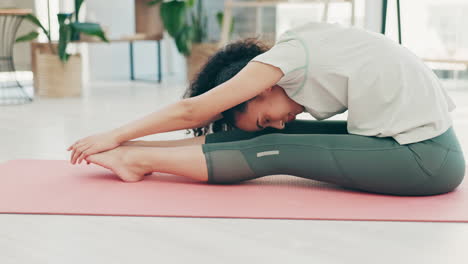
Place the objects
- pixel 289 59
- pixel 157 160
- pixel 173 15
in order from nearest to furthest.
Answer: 1. pixel 289 59
2. pixel 157 160
3. pixel 173 15

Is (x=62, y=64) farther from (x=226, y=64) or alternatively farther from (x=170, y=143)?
(x=226, y=64)

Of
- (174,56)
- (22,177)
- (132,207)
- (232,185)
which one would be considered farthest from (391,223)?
Answer: (174,56)

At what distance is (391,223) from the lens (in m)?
1.38

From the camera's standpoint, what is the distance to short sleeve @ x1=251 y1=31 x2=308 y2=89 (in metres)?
1.46

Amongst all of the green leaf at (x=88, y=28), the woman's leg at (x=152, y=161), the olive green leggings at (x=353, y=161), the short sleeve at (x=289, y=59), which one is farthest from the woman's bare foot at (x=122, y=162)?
the green leaf at (x=88, y=28)

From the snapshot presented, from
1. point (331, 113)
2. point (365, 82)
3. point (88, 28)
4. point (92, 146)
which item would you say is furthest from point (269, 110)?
point (88, 28)

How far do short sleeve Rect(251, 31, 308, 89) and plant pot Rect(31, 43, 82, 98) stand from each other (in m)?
3.19

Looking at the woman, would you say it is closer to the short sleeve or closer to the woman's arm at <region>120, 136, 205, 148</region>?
the short sleeve

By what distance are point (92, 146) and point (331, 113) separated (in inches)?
26.4

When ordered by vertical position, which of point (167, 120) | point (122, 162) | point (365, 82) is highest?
point (365, 82)

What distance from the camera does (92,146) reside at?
1.68m

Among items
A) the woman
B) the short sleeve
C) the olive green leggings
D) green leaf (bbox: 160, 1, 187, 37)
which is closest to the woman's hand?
the woman

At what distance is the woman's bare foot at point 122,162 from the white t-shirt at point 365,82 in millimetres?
498

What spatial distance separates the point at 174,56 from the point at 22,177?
15.9 feet
